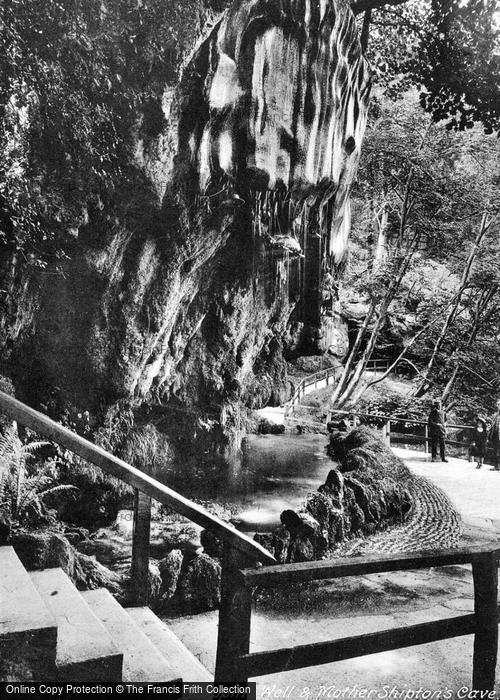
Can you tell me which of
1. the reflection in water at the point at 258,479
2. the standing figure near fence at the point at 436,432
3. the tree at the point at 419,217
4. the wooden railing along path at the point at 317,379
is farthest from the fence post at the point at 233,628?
the wooden railing along path at the point at 317,379

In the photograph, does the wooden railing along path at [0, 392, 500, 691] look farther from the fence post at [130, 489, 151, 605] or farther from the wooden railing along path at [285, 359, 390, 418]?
the wooden railing along path at [285, 359, 390, 418]

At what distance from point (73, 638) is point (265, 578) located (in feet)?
2.30

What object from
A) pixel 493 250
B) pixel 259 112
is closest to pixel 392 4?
pixel 259 112

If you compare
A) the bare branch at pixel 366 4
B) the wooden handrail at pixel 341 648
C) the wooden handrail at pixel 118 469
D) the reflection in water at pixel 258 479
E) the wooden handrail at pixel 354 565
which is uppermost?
the bare branch at pixel 366 4

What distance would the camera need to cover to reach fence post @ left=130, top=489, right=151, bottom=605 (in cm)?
203

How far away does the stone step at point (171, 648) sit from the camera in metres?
1.80

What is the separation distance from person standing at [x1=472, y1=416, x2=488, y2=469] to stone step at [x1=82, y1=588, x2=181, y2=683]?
7.69m

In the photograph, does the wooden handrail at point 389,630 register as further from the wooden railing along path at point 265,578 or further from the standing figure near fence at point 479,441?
Result: the standing figure near fence at point 479,441

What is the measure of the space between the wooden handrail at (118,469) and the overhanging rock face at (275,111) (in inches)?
200

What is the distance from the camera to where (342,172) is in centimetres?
859

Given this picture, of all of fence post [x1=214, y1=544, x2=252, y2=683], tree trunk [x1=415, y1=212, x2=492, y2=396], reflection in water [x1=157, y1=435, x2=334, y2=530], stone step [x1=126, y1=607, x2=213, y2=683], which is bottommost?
reflection in water [x1=157, y1=435, x2=334, y2=530]

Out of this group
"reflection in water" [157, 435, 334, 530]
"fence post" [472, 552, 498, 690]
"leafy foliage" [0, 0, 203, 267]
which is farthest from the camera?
"reflection in water" [157, 435, 334, 530]

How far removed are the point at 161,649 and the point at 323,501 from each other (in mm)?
4269

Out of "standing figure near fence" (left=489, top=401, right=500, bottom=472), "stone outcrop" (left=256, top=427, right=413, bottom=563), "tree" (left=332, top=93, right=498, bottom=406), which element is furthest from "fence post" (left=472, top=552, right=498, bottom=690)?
"tree" (left=332, top=93, right=498, bottom=406)
